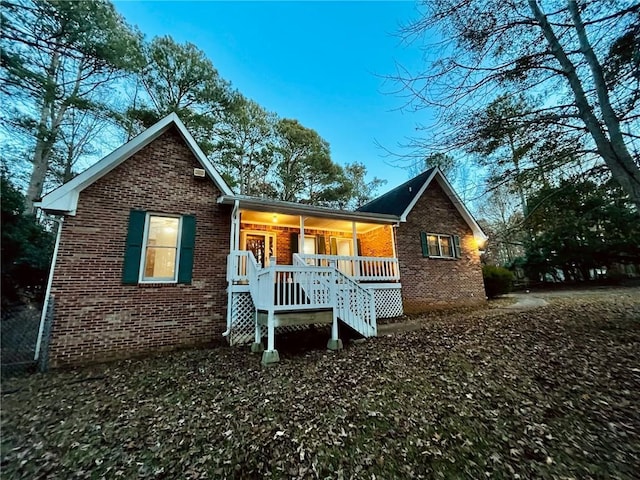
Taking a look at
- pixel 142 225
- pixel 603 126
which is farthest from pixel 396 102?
pixel 142 225

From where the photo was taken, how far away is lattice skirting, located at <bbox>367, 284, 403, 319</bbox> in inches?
365

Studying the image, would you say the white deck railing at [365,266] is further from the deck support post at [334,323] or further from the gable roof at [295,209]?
the deck support post at [334,323]

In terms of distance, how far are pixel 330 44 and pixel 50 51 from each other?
A: 8.09 metres

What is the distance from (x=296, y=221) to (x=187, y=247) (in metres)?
4.23

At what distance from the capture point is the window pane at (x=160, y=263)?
6.51 m

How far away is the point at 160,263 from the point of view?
6645mm

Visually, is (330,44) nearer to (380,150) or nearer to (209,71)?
(380,150)

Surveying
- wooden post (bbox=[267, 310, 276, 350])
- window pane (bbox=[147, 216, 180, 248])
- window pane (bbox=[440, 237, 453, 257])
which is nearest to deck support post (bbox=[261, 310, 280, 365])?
wooden post (bbox=[267, 310, 276, 350])

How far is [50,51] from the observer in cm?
450

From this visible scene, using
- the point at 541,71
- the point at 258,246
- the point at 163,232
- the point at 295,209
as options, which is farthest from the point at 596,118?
the point at 163,232

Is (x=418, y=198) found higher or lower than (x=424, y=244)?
higher

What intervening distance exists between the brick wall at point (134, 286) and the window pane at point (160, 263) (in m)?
0.34

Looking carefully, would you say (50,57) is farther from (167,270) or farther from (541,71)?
(541,71)

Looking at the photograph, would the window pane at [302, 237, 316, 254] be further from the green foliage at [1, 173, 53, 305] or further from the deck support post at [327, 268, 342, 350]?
the green foliage at [1, 173, 53, 305]
